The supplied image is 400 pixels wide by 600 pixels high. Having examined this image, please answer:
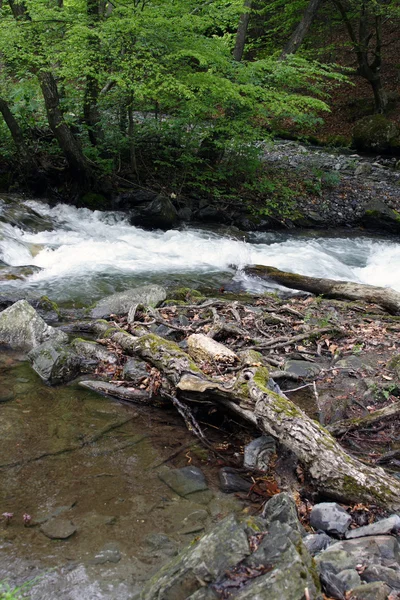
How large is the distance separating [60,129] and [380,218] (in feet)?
33.0

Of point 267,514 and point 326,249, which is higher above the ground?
point 267,514

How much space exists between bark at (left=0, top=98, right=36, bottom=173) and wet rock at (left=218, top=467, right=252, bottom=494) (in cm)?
1224

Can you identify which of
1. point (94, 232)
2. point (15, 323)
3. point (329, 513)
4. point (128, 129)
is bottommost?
point (94, 232)

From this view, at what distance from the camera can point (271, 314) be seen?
7164mm

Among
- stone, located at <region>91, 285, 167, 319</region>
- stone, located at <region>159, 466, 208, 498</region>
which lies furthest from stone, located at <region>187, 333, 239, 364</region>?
stone, located at <region>91, 285, 167, 319</region>

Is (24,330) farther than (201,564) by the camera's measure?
Yes

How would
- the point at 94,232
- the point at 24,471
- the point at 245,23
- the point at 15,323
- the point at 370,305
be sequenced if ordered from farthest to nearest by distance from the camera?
the point at 245,23 → the point at 94,232 → the point at 370,305 → the point at 15,323 → the point at 24,471

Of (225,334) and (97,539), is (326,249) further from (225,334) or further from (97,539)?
(97,539)

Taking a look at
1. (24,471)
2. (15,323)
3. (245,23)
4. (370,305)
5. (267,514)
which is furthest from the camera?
(245,23)

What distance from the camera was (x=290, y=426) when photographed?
3711 mm

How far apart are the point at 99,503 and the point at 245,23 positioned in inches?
615

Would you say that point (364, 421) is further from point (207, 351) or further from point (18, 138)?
point (18, 138)

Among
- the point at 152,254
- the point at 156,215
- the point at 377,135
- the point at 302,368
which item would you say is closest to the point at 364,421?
the point at 302,368

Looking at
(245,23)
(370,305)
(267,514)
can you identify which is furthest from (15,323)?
(245,23)
